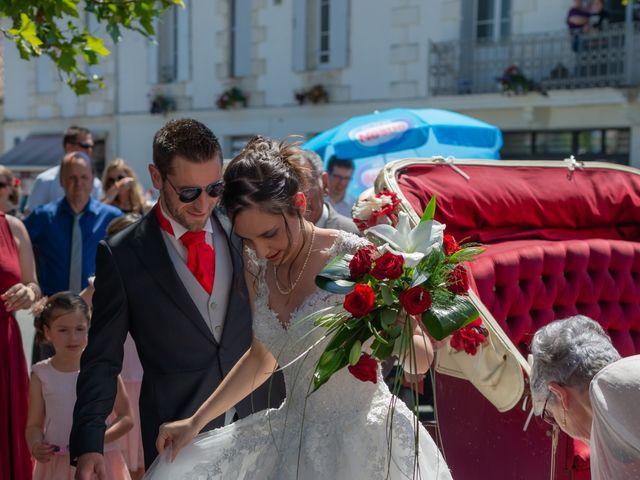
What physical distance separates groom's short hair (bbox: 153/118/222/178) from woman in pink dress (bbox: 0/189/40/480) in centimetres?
178

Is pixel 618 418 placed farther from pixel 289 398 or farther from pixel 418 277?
pixel 289 398

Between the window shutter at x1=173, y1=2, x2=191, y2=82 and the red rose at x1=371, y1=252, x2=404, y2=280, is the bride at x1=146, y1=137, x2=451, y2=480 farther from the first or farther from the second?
the window shutter at x1=173, y1=2, x2=191, y2=82

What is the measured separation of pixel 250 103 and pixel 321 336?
17.7 m

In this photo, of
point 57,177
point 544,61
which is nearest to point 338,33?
point 544,61

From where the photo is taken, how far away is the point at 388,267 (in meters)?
2.64

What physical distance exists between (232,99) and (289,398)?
57.4 feet

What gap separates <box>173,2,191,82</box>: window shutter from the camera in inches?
834

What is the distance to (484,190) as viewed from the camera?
5.21 metres

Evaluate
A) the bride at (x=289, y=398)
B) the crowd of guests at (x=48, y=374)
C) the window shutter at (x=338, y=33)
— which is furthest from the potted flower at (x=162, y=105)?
the bride at (x=289, y=398)

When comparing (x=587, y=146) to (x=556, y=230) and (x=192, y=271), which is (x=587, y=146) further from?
(x=192, y=271)

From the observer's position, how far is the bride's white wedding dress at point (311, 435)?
9.67 ft

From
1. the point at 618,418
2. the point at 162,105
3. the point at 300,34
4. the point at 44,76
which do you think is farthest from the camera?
the point at 44,76

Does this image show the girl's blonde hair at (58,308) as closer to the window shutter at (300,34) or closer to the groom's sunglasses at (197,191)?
the groom's sunglasses at (197,191)

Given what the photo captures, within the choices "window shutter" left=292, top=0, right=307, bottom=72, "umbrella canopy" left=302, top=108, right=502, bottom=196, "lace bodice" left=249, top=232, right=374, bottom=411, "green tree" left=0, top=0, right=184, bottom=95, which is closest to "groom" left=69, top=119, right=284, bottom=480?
"lace bodice" left=249, top=232, right=374, bottom=411
